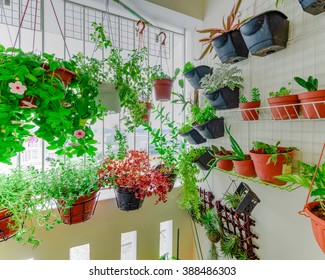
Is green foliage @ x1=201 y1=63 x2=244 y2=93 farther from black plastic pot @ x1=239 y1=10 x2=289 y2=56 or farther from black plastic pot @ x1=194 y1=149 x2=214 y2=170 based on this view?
black plastic pot @ x1=194 y1=149 x2=214 y2=170

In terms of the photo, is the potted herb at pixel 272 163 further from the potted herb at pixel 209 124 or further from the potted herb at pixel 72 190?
the potted herb at pixel 72 190

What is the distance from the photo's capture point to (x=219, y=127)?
148 centimetres

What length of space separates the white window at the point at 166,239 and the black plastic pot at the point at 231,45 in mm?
Answer: 1507

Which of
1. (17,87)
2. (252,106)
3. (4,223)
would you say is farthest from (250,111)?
(4,223)

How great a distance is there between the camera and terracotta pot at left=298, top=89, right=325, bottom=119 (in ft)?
2.67

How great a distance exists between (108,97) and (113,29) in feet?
2.78

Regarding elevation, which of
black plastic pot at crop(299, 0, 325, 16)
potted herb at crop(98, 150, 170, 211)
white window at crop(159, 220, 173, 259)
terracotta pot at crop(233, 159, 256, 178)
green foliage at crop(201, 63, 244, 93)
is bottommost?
white window at crop(159, 220, 173, 259)

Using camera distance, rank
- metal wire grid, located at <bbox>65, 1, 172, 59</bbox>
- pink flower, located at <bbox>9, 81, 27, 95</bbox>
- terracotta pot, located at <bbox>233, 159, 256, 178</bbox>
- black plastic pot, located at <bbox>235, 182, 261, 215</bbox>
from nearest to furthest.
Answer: pink flower, located at <bbox>9, 81, 27, 95</bbox>
terracotta pot, located at <bbox>233, 159, 256, 178</bbox>
black plastic pot, located at <bbox>235, 182, 261, 215</bbox>
metal wire grid, located at <bbox>65, 1, 172, 59</bbox>

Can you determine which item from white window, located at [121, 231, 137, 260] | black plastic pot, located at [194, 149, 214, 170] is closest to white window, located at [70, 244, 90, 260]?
white window, located at [121, 231, 137, 260]

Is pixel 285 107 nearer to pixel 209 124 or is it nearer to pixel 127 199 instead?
pixel 209 124

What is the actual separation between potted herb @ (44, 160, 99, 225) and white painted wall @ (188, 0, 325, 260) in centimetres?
110

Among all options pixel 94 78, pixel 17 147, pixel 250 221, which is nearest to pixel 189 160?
pixel 250 221

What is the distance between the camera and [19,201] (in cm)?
102

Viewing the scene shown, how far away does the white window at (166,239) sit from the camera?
1907mm
